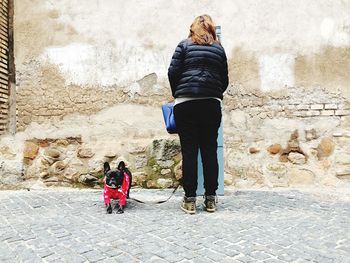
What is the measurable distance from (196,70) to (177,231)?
143cm

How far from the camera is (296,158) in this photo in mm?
4809

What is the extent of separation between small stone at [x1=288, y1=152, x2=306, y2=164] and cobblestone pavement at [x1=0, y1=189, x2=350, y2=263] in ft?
2.26

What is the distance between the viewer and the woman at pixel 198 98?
11.3 ft

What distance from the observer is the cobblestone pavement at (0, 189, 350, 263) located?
2.35 metres

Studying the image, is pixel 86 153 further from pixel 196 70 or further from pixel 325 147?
pixel 325 147

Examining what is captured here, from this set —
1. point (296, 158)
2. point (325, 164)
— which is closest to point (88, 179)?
point (296, 158)

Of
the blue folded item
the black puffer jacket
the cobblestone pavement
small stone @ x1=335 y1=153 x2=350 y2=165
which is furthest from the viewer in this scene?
small stone @ x1=335 y1=153 x2=350 y2=165

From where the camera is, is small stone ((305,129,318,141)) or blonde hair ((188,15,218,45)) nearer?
blonde hair ((188,15,218,45))

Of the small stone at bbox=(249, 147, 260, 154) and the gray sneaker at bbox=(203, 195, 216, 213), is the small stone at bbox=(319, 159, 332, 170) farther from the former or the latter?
the gray sneaker at bbox=(203, 195, 216, 213)

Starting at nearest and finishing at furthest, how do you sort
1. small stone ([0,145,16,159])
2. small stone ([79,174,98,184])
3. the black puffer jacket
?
the black puffer jacket < small stone ([79,174,98,184]) < small stone ([0,145,16,159])

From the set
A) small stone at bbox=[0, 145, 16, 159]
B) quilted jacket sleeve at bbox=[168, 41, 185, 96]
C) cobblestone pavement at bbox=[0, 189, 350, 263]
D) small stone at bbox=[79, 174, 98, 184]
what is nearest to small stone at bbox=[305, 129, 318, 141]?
cobblestone pavement at bbox=[0, 189, 350, 263]

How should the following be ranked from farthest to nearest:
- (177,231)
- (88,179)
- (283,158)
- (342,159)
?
(88,179) → (283,158) → (342,159) → (177,231)

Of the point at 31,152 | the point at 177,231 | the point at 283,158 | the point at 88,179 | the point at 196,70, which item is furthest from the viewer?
the point at 31,152

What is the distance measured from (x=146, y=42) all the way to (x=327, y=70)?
233 centimetres
